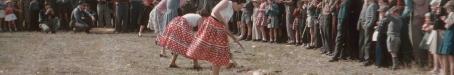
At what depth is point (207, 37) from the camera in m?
11.2

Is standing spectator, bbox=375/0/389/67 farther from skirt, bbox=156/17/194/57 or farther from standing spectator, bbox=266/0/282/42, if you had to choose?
standing spectator, bbox=266/0/282/42

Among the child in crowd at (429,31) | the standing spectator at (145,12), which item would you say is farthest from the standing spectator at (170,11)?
the standing spectator at (145,12)

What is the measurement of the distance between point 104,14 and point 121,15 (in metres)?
0.69

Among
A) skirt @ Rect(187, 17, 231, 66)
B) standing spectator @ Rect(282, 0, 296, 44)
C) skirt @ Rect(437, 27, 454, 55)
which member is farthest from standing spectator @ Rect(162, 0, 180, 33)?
skirt @ Rect(437, 27, 454, 55)

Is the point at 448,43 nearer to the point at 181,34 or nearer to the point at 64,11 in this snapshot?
the point at 181,34

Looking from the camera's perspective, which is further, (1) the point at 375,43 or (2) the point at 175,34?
(1) the point at 375,43

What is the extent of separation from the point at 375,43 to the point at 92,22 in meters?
12.0

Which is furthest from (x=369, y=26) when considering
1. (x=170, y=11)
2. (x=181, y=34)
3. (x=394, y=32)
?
(x=170, y=11)

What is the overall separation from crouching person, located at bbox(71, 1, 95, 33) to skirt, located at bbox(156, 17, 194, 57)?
11.2 m

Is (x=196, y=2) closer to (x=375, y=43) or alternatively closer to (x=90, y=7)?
(x=90, y=7)

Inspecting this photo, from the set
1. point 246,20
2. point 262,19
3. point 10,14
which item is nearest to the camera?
point 262,19

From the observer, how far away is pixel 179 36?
1234 centimetres

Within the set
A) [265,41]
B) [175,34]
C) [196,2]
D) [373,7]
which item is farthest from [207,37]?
[196,2]

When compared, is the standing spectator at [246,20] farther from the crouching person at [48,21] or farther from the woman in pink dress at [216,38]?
the woman in pink dress at [216,38]
